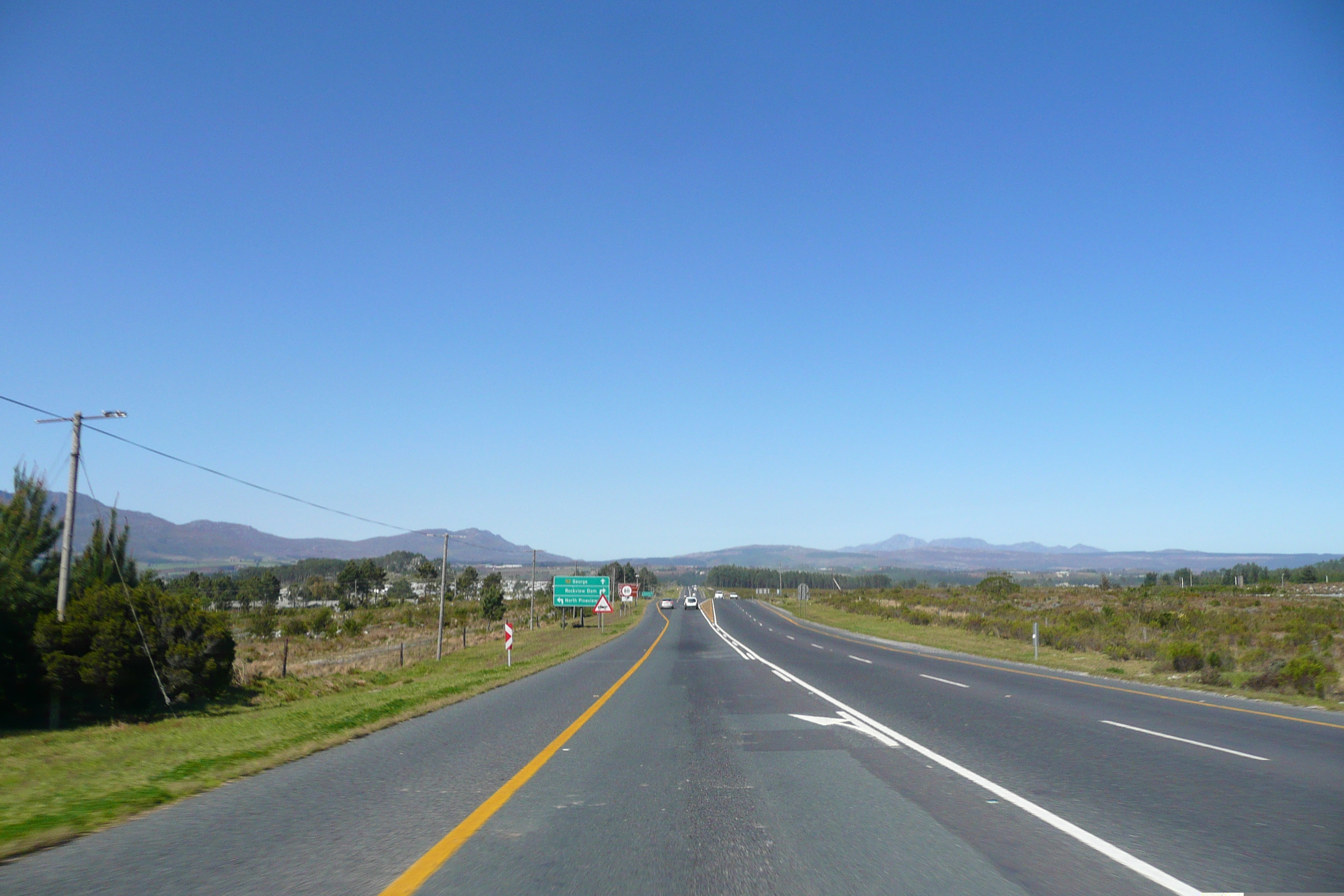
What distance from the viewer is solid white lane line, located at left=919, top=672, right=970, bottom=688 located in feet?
62.1

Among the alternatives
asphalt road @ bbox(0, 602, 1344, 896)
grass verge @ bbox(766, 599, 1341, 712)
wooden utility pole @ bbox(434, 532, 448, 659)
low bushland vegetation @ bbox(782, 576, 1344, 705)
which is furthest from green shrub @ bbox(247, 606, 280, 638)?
asphalt road @ bbox(0, 602, 1344, 896)

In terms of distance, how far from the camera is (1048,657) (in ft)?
97.5

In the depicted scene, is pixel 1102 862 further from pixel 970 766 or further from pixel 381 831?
pixel 381 831

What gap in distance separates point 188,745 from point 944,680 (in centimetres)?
1617

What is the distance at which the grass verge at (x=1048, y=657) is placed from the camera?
18.1 m

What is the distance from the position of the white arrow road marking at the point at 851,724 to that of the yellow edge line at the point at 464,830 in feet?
12.9

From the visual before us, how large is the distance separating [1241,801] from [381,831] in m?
7.51

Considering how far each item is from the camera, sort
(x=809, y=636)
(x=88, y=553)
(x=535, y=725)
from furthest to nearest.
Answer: (x=809, y=636), (x=88, y=553), (x=535, y=725)

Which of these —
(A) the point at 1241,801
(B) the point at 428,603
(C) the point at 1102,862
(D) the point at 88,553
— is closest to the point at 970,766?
(A) the point at 1241,801

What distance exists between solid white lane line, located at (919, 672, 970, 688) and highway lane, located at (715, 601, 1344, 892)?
3.8 inches

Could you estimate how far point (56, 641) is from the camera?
20062mm

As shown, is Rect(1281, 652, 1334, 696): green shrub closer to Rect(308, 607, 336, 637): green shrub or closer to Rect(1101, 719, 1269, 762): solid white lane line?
Rect(1101, 719, 1269, 762): solid white lane line

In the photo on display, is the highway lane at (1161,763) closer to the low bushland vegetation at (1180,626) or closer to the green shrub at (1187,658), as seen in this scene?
the low bushland vegetation at (1180,626)

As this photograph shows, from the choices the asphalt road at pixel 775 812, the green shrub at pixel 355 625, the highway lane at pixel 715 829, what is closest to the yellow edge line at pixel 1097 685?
the asphalt road at pixel 775 812
